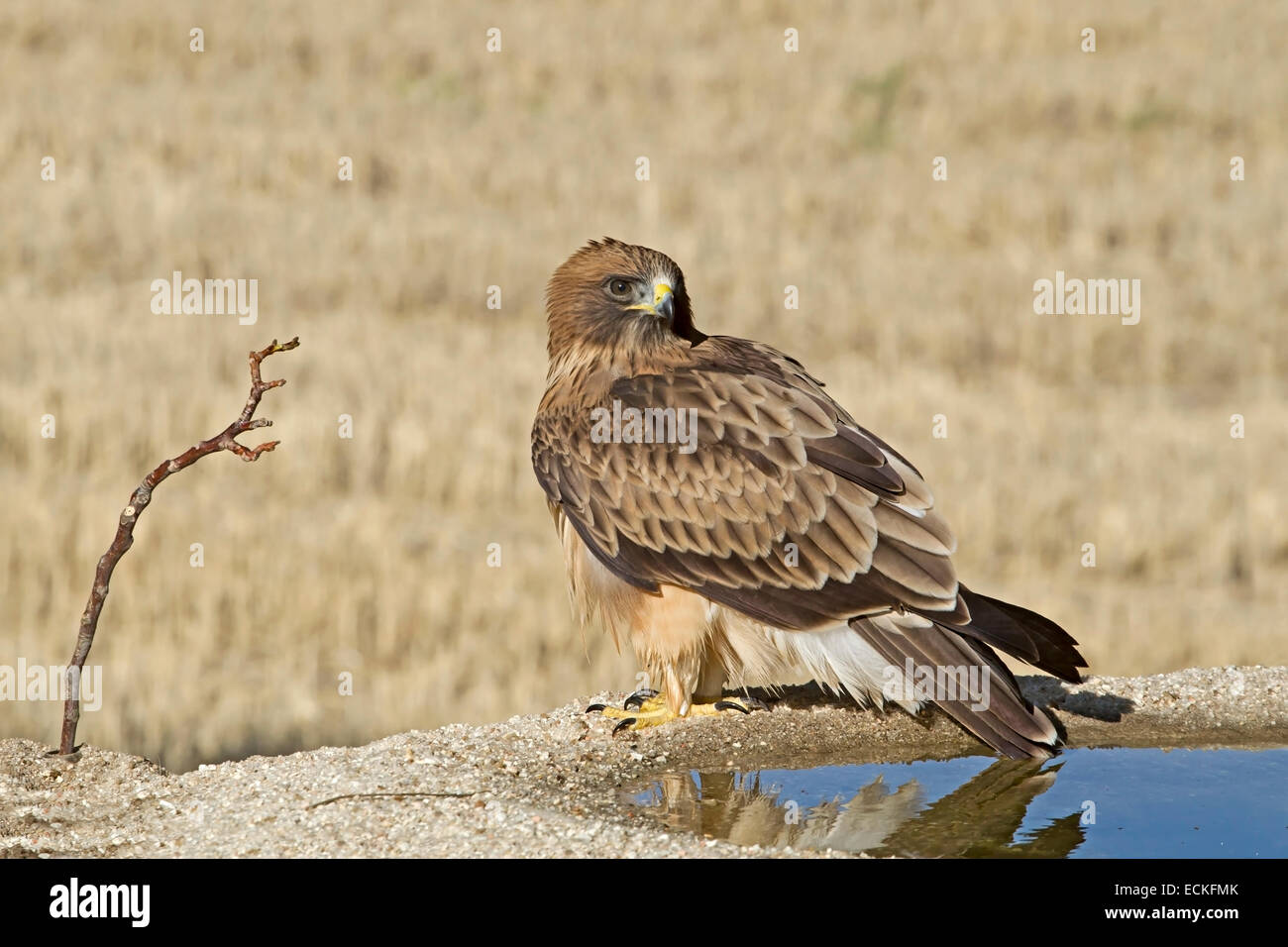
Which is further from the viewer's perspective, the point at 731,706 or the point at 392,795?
the point at 731,706

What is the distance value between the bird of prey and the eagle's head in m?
0.01

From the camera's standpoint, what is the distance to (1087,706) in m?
7.00

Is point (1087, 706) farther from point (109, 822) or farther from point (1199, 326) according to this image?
point (1199, 326)

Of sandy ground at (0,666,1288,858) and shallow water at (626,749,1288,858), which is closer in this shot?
sandy ground at (0,666,1288,858)

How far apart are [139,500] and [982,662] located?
3.14 metres

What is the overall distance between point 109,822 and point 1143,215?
20.8 m

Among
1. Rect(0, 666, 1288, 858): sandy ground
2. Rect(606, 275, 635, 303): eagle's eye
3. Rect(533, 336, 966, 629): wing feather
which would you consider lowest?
Rect(0, 666, 1288, 858): sandy ground

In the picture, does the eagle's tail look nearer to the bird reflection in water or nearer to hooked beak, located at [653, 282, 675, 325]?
the bird reflection in water

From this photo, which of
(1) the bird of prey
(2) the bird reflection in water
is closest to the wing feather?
(1) the bird of prey

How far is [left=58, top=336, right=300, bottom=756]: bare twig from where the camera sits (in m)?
5.50

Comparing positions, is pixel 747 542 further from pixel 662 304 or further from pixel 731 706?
pixel 662 304

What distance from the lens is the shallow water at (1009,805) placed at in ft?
17.7

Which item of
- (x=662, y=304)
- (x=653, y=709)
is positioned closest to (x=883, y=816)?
(x=653, y=709)

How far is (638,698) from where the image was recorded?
23.3ft
